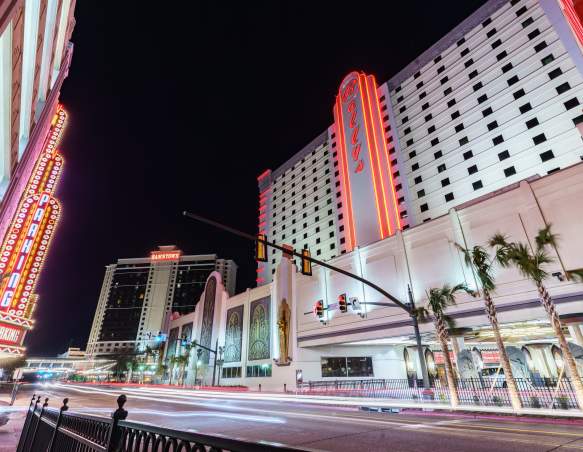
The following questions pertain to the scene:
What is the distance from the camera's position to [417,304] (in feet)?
96.4

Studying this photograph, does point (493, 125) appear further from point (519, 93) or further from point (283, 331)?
point (283, 331)

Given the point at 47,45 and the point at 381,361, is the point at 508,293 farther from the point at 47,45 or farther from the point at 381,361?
the point at 47,45

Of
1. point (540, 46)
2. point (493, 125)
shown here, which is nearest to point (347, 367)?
point (493, 125)

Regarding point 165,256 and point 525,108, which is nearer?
point 525,108

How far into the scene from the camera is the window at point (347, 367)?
3947cm

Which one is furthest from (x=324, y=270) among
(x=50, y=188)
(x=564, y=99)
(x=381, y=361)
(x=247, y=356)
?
(x=564, y=99)

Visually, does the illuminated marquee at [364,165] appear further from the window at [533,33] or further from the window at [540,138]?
the window at [533,33]

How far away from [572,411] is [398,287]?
57.3ft

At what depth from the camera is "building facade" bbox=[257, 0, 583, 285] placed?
125ft

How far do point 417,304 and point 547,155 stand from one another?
24933mm

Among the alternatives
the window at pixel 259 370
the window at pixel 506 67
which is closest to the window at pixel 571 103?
the window at pixel 506 67

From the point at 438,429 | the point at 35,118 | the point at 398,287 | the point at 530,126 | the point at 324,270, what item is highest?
the point at 530,126

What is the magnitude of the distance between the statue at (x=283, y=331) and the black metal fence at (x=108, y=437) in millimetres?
34597

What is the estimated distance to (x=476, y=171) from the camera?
43.2 metres
